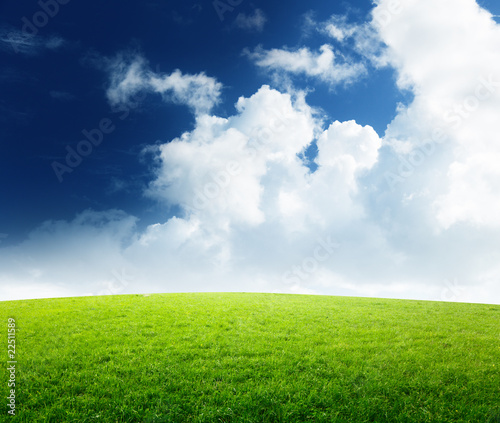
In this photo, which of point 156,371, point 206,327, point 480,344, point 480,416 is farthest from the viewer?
point 206,327

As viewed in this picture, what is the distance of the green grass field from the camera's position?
9406 millimetres

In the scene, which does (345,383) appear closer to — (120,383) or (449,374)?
(449,374)

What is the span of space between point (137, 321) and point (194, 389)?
956 centimetres

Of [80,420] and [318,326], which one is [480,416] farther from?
[80,420]

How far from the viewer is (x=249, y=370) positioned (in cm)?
1154

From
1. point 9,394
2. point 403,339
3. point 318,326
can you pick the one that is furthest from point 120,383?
point 403,339

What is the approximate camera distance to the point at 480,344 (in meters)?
Result: 15.8

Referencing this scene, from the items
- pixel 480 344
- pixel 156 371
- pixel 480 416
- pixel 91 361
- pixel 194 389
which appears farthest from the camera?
pixel 480 344

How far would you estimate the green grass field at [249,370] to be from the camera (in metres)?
9.41

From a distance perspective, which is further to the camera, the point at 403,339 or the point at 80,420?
the point at 403,339

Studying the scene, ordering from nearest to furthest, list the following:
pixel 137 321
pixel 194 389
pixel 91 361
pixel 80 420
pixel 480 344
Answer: pixel 80 420
pixel 194 389
pixel 91 361
pixel 480 344
pixel 137 321

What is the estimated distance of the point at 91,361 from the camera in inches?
489

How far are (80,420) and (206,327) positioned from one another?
887 centimetres

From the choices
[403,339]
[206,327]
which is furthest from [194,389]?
[403,339]
